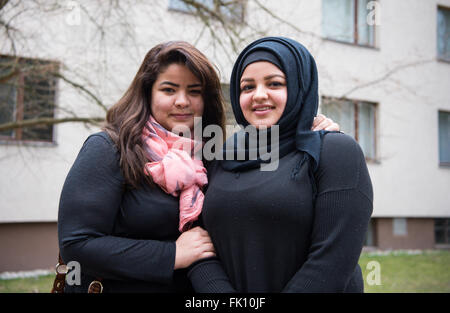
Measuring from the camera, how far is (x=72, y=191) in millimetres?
1960

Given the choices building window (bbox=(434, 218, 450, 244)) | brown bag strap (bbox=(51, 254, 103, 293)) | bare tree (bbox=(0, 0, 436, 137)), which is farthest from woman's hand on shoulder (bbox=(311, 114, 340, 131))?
building window (bbox=(434, 218, 450, 244))

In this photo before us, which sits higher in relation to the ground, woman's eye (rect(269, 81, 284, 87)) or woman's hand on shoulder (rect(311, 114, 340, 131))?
woman's eye (rect(269, 81, 284, 87))

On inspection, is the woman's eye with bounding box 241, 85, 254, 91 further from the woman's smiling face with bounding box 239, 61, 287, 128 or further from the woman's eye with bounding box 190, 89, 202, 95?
the woman's eye with bounding box 190, 89, 202, 95

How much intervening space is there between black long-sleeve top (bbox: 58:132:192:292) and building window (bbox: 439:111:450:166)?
11174 millimetres

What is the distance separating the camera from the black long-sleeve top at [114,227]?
1.94 metres

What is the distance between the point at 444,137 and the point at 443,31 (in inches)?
109

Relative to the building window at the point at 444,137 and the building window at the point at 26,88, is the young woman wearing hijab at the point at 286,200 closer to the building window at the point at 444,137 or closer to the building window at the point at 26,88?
the building window at the point at 26,88

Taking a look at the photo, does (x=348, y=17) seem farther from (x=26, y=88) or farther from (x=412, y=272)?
(x=26, y=88)

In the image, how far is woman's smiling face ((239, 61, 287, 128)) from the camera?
1912mm

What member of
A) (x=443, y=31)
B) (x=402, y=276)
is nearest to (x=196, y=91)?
(x=402, y=276)

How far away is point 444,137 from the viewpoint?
11.7 metres
